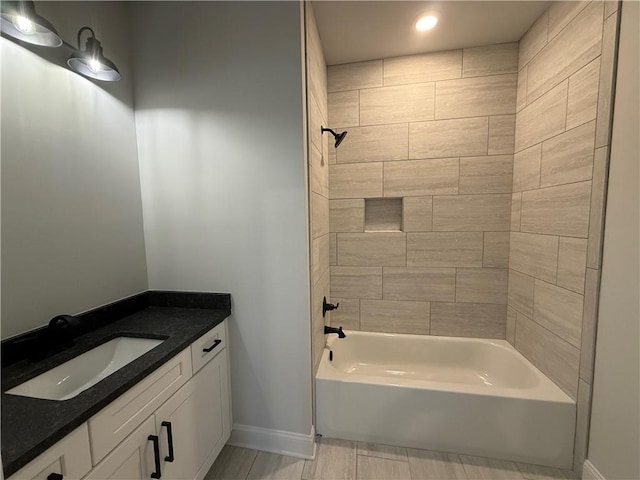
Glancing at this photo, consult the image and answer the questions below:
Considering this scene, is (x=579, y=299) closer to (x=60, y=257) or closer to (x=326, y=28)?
(x=326, y=28)

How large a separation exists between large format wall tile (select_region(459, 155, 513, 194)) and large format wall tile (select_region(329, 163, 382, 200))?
2.11 feet

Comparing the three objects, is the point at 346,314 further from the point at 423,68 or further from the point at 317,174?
the point at 423,68

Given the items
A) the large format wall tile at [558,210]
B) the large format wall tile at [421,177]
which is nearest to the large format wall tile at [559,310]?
the large format wall tile at [558,210]

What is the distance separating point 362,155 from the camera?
88.9 inches

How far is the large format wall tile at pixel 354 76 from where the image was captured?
2186 millimetres

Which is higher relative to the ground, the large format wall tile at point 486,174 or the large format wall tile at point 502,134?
the large format wall tile at point 502,134

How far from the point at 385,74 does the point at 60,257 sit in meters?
2.37

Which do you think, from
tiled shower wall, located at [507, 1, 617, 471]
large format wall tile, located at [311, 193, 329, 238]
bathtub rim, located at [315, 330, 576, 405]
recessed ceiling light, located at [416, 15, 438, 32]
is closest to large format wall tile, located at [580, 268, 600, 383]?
tiled shower wall, located at [507, 1, 617, 471]

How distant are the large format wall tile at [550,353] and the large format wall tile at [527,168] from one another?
0.93m

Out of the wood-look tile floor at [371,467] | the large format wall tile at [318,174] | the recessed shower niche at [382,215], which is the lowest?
the wood-look tile floor at [371,467]

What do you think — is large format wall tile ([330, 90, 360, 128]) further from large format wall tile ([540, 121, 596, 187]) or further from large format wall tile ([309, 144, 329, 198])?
large format wall tile ([540, 121, 596, 187])

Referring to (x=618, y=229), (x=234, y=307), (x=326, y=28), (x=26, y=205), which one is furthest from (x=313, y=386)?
(x=326, y=28)

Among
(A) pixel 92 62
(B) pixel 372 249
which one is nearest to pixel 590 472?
(B) pixel 372 249

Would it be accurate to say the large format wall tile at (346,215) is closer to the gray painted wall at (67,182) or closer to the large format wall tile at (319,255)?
the large format wall tile at (319,255)
